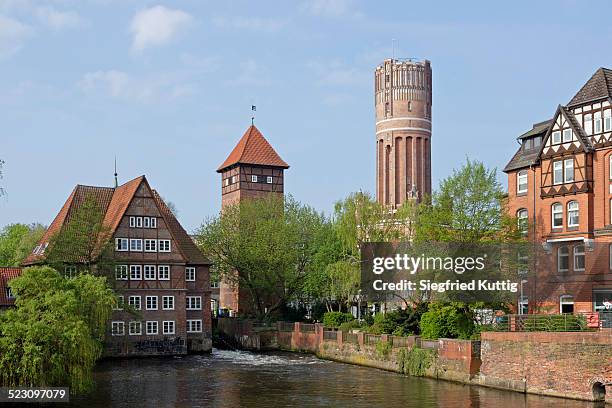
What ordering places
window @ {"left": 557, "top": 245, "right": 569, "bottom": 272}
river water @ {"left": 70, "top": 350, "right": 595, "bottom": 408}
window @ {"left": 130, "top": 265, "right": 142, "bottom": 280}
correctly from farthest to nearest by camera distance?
1. window @ {"left": 130, "top": 265, "right": 142, "bottom": 280}
2. window @ {"left": 557, "top": 245, "right": 569, "bottom": 272}
3. river water @ {"left": 70, "top": 350, "right": 595, "bottom": 408}

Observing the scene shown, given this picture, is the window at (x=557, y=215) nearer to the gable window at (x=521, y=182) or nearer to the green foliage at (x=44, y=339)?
the gable window at (x=521, y=182)

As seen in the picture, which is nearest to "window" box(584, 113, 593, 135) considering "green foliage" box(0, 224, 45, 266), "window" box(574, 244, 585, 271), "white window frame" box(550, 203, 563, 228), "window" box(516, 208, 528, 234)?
"white window frame" box(550, 203, 563, 228)

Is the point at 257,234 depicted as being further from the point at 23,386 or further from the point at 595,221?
the point at 23,386

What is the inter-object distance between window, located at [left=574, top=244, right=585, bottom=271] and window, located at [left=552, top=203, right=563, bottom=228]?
5.55 feet

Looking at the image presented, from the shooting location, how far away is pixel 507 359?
3631 cm

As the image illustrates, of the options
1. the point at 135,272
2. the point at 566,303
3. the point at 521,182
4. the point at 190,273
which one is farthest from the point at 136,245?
the point at 566,303

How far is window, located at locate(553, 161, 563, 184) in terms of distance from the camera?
46.8 meters

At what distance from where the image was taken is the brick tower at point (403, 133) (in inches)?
4313

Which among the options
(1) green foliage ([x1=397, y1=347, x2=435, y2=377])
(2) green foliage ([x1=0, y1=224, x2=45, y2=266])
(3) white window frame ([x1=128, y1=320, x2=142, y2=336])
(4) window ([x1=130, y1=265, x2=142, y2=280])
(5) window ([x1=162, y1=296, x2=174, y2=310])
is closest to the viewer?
(1) green foliage ([x1=397, y1=347, x2=435, y2=377])

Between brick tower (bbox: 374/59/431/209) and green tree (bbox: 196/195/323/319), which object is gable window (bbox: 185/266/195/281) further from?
brick tower (bbox: 374/59/431/209)

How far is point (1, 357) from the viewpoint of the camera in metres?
28.2

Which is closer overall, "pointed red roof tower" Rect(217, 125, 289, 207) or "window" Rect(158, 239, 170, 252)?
"window" Rect(158, 239, 170, 252)

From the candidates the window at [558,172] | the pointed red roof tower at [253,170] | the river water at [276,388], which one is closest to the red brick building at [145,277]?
the river water at [276,388]

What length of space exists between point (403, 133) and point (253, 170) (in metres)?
36.3
